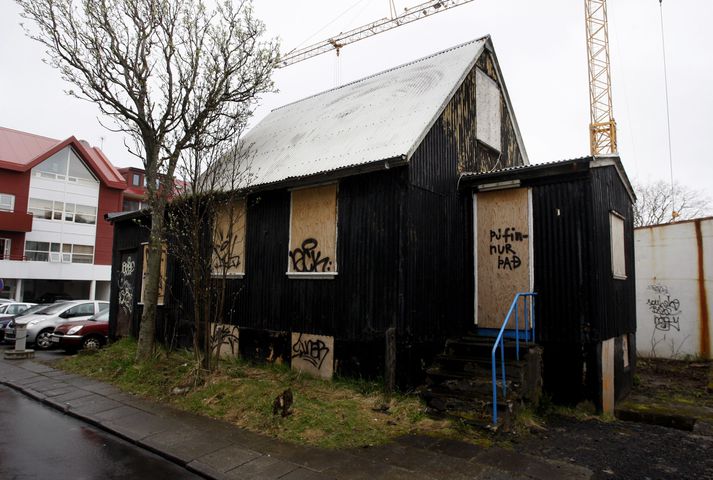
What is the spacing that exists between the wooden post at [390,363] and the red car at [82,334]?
1053cm

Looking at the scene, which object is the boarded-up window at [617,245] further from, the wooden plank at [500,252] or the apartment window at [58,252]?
the apartment window at [58,252]

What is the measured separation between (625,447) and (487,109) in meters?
8.40

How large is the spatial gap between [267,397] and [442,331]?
11.7 feet

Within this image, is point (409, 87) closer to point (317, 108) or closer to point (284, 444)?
point (317, 108)

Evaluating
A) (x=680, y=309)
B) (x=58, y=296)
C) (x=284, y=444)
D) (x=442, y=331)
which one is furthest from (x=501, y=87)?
(x=58, y=296)

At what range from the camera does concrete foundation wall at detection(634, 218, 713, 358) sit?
13234mm

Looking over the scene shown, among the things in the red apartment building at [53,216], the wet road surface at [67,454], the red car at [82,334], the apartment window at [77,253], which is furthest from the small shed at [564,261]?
the apartment window at [77,253]

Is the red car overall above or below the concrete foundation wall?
below

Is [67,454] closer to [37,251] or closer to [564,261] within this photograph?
[564,261]

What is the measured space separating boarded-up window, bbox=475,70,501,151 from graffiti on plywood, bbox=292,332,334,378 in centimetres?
627

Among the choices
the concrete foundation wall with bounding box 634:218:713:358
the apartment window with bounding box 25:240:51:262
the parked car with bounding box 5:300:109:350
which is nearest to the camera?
the concrete foundation wall with bounding box 634:218:713:358

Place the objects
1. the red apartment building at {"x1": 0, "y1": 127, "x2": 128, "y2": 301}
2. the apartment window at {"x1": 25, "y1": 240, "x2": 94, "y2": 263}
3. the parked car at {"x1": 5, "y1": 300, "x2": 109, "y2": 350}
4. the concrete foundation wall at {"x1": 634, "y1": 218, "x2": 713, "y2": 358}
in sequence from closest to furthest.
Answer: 1. the concrete foundation wall at {"x1": 634, "y1": 218, "x2": 713, "y2": 358}
2. the parked car at {"x1": 5, "y1": 300, "x2": 109, "y2": 350}
3. the red apartment building at {"x1": 0, "y1": 127, "x2": 128, "y2": 301}
4. the apartment window at {"x1": 25, "y1": 240, "x2": 94, "y2": 263}

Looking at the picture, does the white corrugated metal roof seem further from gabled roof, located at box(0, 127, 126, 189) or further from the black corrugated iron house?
gabled roof, located at box(0, 127, 126, 189)

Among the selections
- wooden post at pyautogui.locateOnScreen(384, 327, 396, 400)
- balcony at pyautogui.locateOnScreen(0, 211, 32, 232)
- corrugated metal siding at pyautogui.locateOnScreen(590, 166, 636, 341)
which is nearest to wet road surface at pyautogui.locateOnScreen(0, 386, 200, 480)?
wooden post at pyautogui.locateOnScreen(384, 327, 396, 400)
